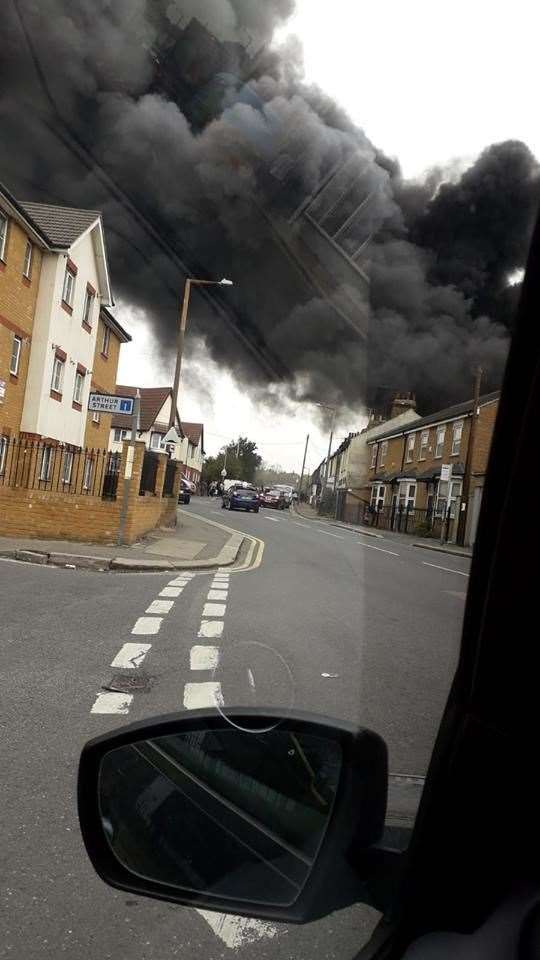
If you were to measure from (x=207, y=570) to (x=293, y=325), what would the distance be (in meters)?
10.5

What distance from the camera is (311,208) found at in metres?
1.61

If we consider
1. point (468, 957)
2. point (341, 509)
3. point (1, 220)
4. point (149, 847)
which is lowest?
point (149, 847)

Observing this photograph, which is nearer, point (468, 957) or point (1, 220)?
point (468, 957)

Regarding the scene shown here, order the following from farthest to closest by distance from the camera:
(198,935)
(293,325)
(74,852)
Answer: (74,852) → (198,935) → (293,325)

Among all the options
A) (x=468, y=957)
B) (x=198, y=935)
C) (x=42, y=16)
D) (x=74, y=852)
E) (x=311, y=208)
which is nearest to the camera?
(x=468, y=957)

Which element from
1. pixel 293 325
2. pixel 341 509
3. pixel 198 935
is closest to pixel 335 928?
pixel 198 935

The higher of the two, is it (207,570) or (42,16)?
(42,16)

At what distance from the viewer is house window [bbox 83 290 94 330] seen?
24938 mm

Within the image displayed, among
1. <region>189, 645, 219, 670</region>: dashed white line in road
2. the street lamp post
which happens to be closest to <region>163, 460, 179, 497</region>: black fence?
<region>189, 645, 219, 670</region>: dashed white line in road

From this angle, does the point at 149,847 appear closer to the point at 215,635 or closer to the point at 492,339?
the point at 492,339

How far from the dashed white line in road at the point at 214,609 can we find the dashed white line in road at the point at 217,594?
1.28 ft

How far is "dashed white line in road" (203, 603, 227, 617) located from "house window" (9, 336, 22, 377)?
1558cm

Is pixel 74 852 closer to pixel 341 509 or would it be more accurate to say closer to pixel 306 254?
pixel 341 509

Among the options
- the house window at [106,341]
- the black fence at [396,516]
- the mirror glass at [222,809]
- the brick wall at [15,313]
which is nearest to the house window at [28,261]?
the brick wall at [15,313]
